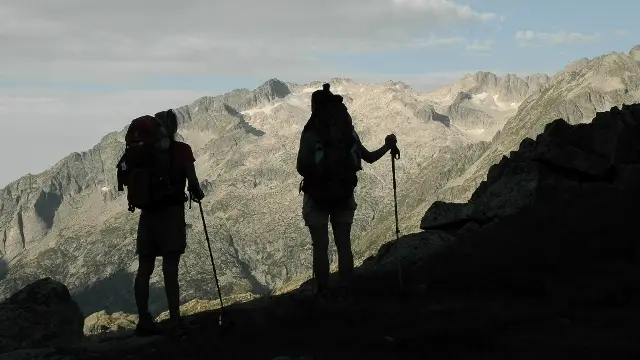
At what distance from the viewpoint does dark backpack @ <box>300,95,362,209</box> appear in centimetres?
1378

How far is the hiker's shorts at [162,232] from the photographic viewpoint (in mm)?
13594

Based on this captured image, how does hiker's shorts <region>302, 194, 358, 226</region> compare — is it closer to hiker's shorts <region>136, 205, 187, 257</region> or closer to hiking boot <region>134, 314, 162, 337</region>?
hiker's shorts <region>136, 205, 187, 257</region>

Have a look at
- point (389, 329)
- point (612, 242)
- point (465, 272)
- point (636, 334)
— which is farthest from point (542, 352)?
point (612, 242)

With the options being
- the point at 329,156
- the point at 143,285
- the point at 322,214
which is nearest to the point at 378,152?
the point at 329,156

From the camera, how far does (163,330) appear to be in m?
13.9

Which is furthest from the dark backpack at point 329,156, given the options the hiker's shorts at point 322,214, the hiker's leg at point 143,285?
the hiker's leg at point 143,285

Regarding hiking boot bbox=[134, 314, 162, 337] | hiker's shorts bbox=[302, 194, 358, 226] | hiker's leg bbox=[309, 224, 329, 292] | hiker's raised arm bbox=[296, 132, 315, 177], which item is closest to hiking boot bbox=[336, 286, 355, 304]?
hiker's leg bbox=[309, 224, 329, 292]

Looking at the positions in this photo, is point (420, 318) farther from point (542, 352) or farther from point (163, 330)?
point (163, 330)

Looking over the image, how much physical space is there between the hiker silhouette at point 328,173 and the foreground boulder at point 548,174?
1099cm

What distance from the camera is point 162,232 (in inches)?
536

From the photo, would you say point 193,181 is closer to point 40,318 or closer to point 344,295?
point 344,295

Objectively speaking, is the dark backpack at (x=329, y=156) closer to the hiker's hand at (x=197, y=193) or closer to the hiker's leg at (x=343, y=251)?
the hiker's leg at (x=343, y=251)

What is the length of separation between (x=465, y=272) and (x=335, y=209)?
4162mm

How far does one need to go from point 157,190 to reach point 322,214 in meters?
3.30
